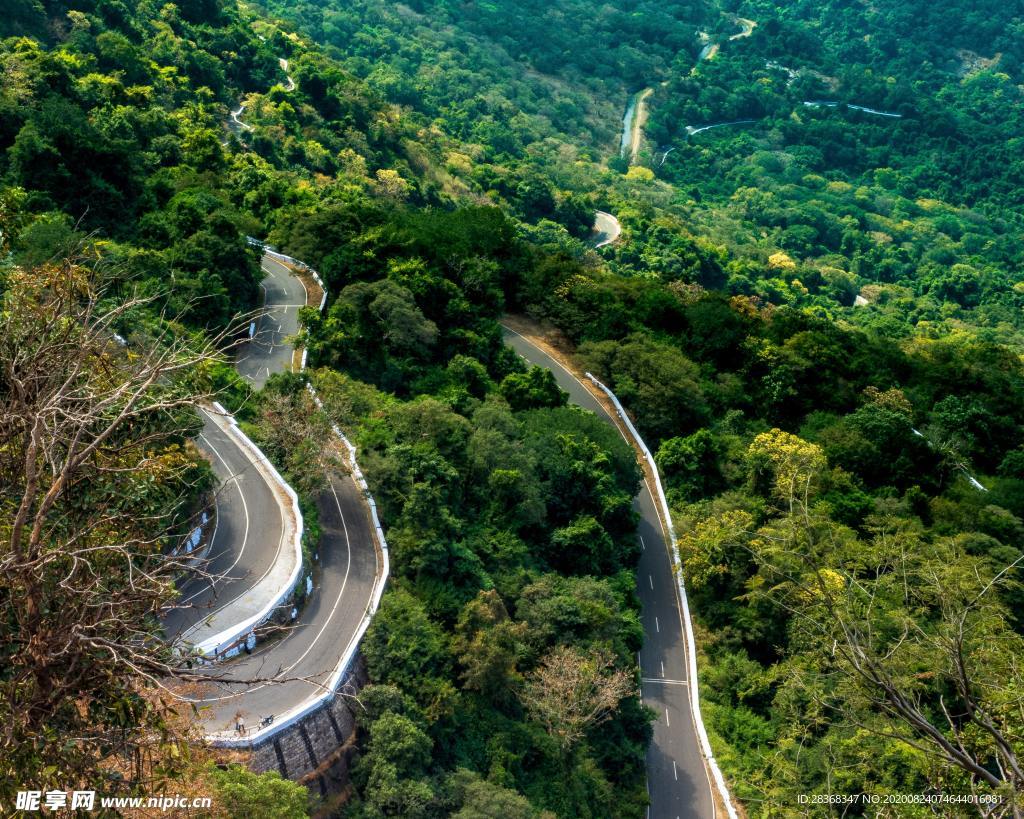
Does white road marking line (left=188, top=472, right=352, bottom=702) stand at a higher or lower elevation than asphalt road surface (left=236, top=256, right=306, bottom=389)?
higher

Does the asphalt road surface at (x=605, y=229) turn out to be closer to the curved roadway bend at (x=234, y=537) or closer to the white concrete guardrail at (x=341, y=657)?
the white concrete guardrail at (x=341, y=657)

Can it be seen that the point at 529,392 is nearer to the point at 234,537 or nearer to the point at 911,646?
the point at 234,537

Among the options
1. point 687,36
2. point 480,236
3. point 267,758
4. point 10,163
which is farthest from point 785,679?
point 687,36

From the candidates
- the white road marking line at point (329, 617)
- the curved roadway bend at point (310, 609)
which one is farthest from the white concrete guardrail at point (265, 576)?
the white road marking line at point (329, 617)

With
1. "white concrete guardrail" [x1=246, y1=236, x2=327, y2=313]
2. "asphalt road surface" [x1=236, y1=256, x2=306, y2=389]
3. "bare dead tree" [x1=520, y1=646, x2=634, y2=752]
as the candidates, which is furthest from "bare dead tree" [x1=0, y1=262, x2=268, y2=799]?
"white concrete guardrail" [x1=246, y1=236, x2=327, y2=313]

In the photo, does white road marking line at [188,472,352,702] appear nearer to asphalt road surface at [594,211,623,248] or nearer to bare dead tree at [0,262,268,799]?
bare dead tree at [0,262,268,799]

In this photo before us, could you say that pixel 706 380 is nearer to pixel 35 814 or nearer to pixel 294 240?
pixel 294 240
